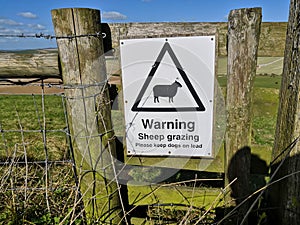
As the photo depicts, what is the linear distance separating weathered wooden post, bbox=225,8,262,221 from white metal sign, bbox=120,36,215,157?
0.42 ft

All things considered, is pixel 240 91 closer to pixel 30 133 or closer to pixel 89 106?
pixel 89 106

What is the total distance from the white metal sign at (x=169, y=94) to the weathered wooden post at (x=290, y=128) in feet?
1.61

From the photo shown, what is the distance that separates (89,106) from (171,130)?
0.61 meters

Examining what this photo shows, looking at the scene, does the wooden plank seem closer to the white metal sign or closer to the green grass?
the green grass

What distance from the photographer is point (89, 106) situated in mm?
1879

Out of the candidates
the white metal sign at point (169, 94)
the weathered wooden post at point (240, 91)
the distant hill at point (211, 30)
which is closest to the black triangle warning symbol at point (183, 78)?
the white metal sign at point (169, 94)

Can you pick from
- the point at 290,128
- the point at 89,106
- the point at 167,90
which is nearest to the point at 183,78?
the point at 167,90

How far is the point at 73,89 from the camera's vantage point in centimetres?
184

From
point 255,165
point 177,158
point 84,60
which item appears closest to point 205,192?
point 177,158

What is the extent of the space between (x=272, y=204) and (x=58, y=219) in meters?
1.72

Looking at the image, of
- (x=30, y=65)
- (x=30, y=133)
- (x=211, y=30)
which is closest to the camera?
(x=211, y=30)

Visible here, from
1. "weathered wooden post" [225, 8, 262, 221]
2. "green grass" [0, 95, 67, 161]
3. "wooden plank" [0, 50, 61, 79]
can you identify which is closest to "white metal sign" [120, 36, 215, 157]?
"weathered wooden post" [225, 8, 262, 221]

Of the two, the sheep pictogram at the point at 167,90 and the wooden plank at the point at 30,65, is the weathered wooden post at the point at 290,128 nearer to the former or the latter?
the sheep pictogram at the point at 167,90

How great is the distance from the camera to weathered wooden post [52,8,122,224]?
1.72 metres
